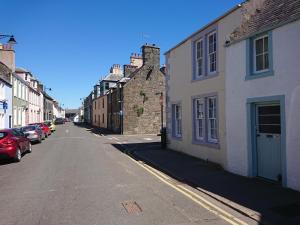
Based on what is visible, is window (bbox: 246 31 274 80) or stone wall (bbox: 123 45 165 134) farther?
stone wall (bbox: 123 45 165 134)

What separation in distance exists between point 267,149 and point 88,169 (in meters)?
6.77

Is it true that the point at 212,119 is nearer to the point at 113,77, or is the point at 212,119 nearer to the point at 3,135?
the point at 3,135

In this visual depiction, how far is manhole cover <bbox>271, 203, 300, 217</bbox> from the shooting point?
723 cm

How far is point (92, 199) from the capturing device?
8.68 meters

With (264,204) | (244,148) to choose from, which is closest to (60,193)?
(264,204)

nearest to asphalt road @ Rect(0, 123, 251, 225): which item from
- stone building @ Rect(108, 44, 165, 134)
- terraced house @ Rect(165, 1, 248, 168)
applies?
terraced house @ Rect(165, 1, 248, 168)

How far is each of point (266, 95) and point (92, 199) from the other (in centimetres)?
589

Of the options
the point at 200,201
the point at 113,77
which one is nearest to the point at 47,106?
the point at 113,77

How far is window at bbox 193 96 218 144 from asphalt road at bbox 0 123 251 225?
3.58 metres

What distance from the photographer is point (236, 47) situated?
12.3 m

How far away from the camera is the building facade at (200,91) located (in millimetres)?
13906

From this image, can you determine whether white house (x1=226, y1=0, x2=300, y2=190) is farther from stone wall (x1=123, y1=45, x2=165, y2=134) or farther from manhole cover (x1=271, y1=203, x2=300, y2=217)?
stone wall (x1=123, y1=45, x2=165, y2=134)

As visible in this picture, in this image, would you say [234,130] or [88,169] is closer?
[234,130]

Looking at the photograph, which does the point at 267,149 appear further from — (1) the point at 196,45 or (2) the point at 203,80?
(1) the point at 196,45
